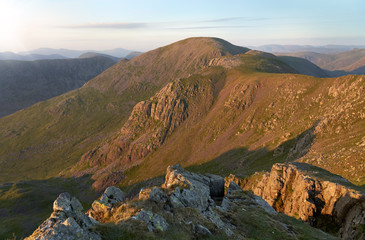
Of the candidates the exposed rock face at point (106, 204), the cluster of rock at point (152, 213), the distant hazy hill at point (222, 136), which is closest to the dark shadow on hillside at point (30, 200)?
the distant hazy hill at point (222, 136)

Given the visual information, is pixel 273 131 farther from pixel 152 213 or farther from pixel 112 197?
pixel 152 213

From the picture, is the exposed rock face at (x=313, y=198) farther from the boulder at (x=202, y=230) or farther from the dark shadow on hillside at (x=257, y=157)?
the dark shadow on hillside at (x=257, y=157)

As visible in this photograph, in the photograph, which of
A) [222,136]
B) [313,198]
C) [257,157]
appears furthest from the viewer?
[222,136]

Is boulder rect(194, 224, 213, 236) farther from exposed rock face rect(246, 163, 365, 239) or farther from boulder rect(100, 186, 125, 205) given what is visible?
exposed rock face rect(246, 163, 365, 239)

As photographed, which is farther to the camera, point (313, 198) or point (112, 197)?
point (313, 198)

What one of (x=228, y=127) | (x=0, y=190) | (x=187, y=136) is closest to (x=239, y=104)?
(x=228, y=127)

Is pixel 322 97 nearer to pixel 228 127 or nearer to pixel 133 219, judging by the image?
pixel 228 127

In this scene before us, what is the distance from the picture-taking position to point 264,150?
89.9 metres

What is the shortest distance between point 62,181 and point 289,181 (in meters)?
167

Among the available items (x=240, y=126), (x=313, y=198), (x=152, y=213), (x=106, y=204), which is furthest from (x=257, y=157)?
(x=152, y=213)

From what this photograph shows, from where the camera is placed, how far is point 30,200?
11975cm

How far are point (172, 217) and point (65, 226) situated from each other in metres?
9.17

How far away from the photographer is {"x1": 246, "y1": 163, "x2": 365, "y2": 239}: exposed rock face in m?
25.9

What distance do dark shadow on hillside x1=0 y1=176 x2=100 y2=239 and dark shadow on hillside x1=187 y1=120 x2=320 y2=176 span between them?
80.9 metres
